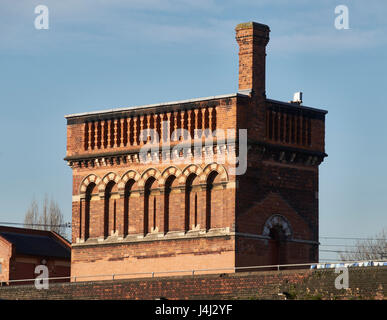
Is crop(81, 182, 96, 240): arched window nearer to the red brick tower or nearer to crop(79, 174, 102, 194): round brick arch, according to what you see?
the red brick tower

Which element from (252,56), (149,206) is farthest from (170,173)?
(252,56)

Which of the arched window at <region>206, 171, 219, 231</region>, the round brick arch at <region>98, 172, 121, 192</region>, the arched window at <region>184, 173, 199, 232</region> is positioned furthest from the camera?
the round brick arch at <region>98, 172, 121, 192</region>

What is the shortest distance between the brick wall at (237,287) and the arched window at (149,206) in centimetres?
507

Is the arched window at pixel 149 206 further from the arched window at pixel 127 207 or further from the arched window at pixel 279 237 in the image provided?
the arched window at pixel 279 237

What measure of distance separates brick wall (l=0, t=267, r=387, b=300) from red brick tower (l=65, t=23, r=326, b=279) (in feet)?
11.6

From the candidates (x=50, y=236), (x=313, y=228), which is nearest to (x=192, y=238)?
(x=313, y=228)

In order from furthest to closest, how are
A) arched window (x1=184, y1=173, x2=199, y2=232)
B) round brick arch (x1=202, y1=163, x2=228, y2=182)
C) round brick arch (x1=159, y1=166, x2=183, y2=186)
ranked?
round brick arch (x1=159, y1=166, x2=183, y2=186) → arched window (x1=184, y1=173, x2=199, y2=232) → round brick arch (x1=202, y1=163, x2=228, y2=182)

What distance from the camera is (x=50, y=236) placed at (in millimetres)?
84625

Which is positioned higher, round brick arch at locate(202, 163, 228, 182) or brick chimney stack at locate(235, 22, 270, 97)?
brick chimney stack at locate(235, 22, 270, 97)

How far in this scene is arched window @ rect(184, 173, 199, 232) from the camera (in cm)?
6238

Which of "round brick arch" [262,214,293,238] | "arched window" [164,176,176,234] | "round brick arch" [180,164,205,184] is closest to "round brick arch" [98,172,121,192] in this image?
"arched window" [164,176,176,234]

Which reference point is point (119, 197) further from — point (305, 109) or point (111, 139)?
point (305, 109)
